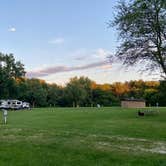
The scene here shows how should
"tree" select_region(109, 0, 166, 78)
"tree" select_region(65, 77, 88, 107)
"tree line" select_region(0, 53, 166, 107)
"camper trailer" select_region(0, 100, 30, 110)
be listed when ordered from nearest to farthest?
"tree" select_region(109, 0, 166, 78) → "camper trailer" select_region(0, 100, 30, 110) → "tree line" select_region(0, 53, 166, 107) → "tree" select_region(65, 77, 88, 107)

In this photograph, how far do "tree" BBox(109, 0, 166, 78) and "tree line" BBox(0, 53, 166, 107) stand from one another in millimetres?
42719

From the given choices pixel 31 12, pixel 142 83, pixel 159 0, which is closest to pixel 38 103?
pixel 142 83

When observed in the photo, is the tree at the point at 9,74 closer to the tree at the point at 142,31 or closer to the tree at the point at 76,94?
the tree at the point at 76,94

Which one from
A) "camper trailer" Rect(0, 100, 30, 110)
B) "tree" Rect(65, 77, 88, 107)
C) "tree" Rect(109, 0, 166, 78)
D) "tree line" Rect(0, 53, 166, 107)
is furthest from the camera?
"tree" Rect(65, 77, 88, 107)

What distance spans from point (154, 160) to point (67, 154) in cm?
249

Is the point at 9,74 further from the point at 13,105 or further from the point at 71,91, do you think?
the point at 71,91

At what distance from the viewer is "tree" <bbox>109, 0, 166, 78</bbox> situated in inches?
970

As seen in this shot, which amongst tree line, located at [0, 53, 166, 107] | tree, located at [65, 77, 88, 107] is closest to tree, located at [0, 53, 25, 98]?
tree line, located at [0, 53, 166, 107]

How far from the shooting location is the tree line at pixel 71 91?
68125mm

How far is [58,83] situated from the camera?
336ft

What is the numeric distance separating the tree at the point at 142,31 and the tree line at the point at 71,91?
140 ft

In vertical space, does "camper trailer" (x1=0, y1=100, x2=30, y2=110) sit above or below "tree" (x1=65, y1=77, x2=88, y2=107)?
below

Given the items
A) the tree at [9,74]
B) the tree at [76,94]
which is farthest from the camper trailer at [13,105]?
the tree at [76,94]

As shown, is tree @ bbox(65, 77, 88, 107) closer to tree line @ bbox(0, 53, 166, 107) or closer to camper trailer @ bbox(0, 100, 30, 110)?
tree line @ bbox(0, 53, 166, 107)
